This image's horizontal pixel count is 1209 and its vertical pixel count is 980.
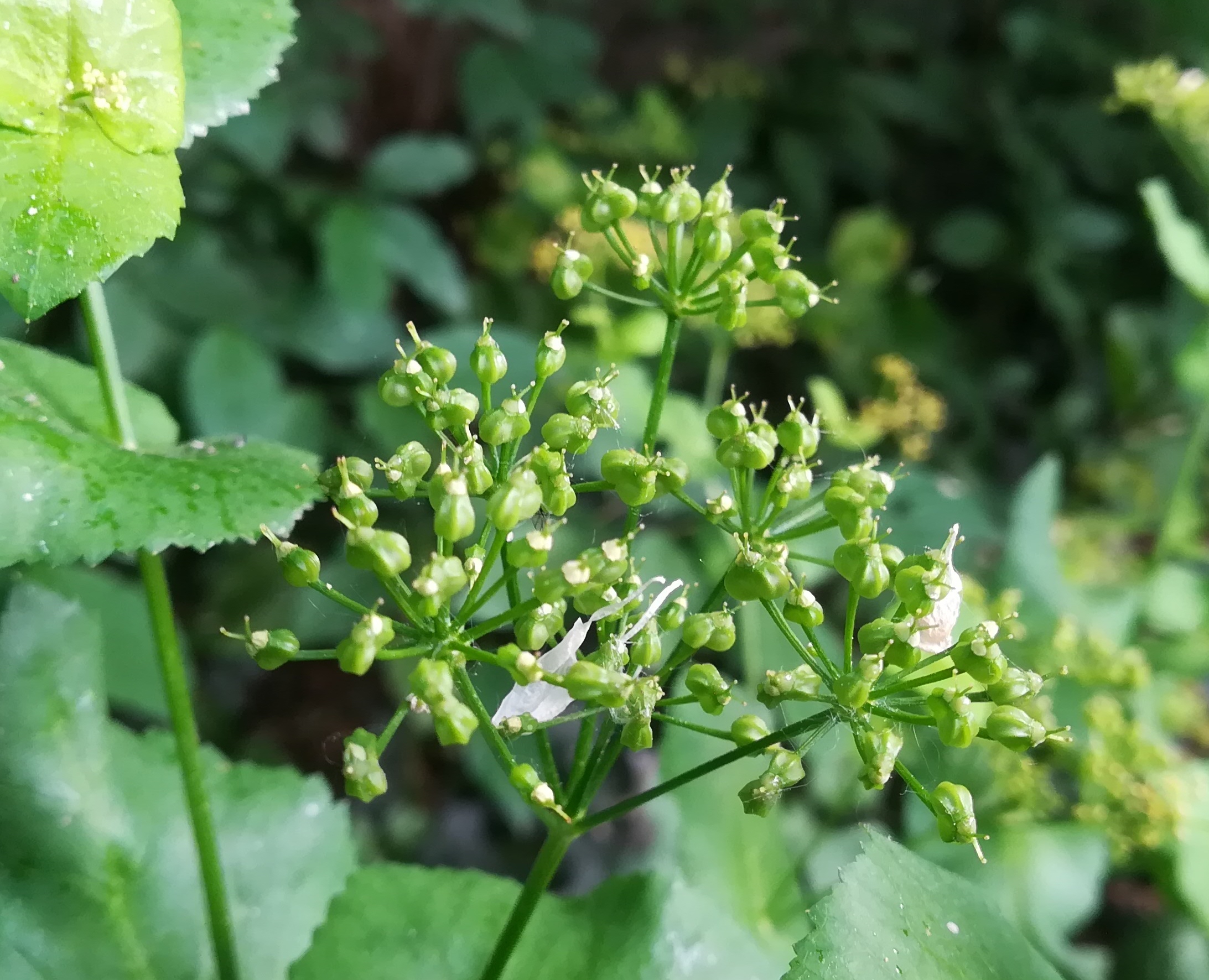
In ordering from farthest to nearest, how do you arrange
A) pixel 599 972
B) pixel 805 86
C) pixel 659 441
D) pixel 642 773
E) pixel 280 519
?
pixel 805 86 → pixel 642 773 → pixel 659 441 → pixel 599 972 → pixel 280 519

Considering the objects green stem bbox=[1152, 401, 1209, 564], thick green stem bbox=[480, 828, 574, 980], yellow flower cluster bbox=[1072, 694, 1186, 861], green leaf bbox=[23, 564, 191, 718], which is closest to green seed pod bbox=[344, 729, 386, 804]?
thick green stem bbox=[480, 828, 574, 980]

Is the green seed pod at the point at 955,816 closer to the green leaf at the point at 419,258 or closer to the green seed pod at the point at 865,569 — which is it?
the green seed pod at the point at 865,569

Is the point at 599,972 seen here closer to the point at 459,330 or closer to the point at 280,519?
the point at 280,519

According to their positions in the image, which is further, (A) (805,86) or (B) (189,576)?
(A) (805,86)

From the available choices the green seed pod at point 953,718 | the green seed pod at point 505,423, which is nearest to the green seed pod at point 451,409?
the green seed pod at point 505,423

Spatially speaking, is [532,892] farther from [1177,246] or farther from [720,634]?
[1177,246]

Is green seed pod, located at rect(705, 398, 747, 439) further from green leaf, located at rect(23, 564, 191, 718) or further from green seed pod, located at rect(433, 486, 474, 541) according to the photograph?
green leaf, located at rect(23, 564, 191, 718)

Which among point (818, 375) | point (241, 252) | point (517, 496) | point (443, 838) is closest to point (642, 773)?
point (443, 838)
